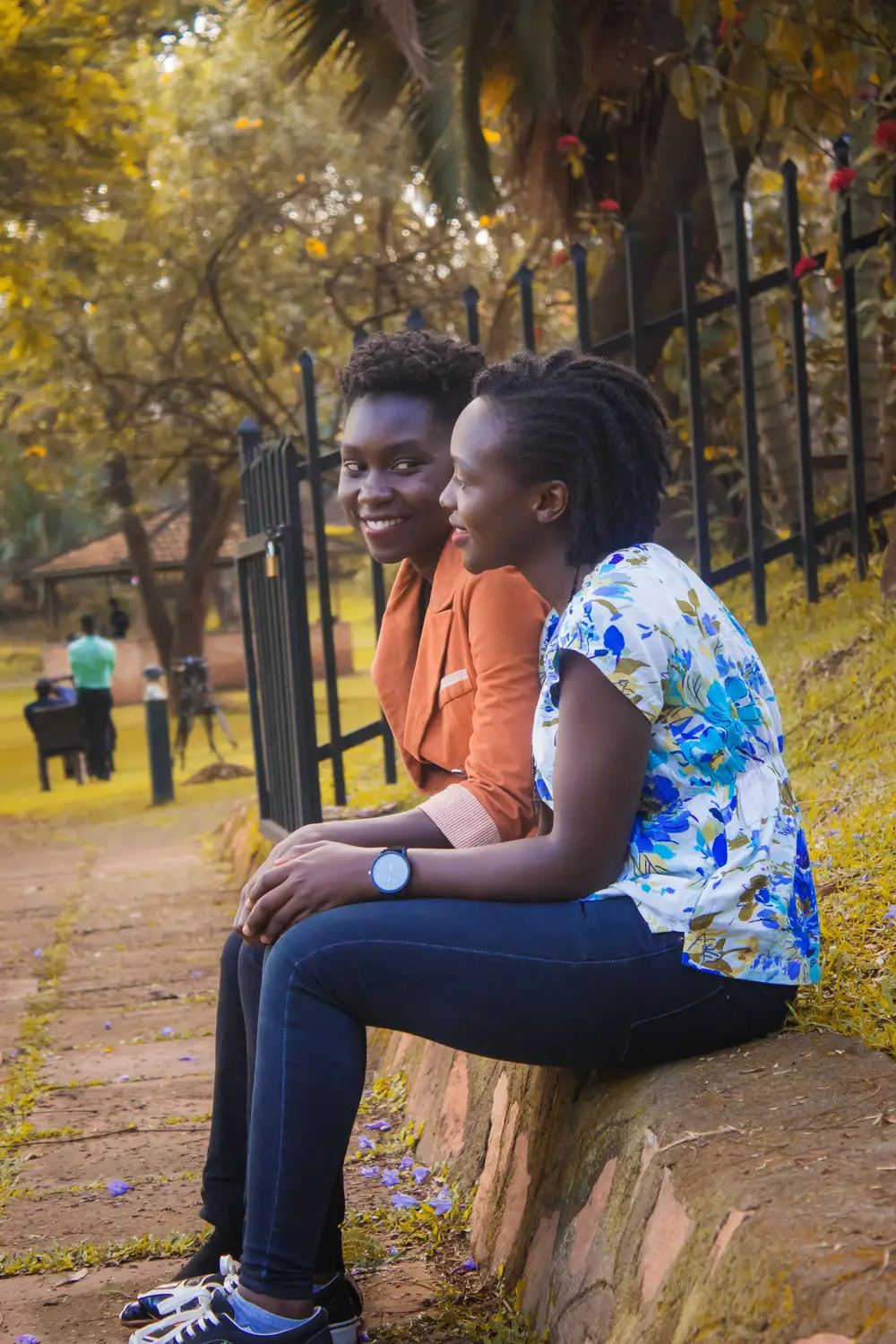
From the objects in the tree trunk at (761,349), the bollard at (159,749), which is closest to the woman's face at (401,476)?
the tree trunk at (761,349)

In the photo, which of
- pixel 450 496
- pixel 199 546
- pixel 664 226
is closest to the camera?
pixel 450 496

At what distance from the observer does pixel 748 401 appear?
498 cm

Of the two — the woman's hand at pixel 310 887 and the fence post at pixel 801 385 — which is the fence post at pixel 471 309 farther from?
the woman's hand at pixel 310 887

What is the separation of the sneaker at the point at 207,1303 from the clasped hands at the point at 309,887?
1.84 feet

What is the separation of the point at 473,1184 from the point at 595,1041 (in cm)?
91

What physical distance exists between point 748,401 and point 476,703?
111 inches

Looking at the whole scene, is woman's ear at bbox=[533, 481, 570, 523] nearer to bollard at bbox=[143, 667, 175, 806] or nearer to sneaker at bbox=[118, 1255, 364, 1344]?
sneaker at bbox=[118, 1255, 364, 1344]

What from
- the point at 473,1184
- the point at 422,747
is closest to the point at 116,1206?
the point at 473,1184

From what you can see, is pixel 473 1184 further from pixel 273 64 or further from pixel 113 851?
pixel 273 64

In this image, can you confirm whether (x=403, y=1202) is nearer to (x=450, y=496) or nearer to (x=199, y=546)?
(x=450, y=496)

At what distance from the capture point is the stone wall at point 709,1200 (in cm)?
149

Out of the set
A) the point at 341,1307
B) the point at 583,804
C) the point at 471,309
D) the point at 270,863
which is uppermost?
the point at 471,309

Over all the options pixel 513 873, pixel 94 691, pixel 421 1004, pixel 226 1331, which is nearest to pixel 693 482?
pixel 513 873

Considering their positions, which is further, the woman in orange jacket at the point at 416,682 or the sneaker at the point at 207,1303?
the woman in orange jacket at the point at 416,682
